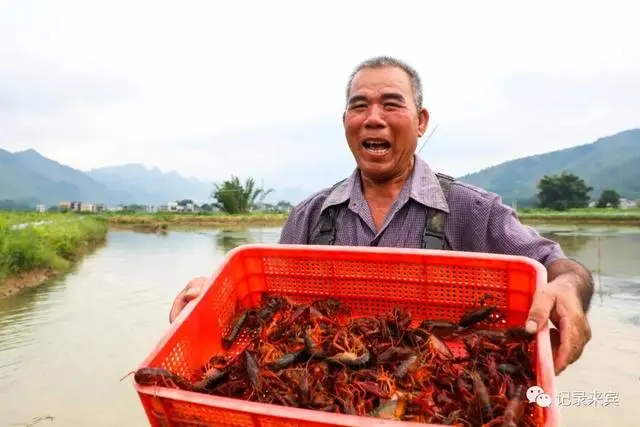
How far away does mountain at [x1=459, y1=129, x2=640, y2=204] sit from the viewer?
153 meters

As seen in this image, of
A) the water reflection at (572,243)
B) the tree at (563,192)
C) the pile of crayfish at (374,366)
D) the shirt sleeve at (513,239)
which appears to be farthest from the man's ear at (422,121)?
the tree at (563,192)

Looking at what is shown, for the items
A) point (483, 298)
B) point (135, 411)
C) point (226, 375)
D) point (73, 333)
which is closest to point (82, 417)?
point (135, 411)

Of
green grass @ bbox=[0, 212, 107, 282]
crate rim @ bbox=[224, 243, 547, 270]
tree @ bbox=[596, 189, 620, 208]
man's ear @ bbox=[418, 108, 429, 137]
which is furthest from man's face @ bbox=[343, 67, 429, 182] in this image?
tree @ bbox=[596, 189, 620, 208]

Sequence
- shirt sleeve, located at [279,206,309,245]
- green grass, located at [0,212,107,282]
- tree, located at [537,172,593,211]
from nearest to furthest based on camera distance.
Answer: shirt sleeve, located at [279,206,309,245] → green grass, located at [0,212,107,282] → tree, located at [537,172,593,211]

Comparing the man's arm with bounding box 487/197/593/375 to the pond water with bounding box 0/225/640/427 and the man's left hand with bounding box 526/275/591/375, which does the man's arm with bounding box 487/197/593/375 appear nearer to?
the man's left hand with bounding box 526/275/591/375

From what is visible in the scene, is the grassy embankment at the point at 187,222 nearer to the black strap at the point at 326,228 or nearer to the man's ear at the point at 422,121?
the black strap at the point at 326,228

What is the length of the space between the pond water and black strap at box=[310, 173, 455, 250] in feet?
4.33

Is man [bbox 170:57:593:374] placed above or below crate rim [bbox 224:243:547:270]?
above

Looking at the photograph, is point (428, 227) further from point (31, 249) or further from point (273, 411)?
point (31, 249)

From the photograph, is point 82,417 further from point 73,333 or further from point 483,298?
point 483,298

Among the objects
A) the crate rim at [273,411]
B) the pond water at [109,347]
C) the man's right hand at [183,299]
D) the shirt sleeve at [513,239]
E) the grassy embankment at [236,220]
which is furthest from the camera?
the grassy embankment at [236,220]

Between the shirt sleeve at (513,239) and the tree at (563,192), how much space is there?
61291mm

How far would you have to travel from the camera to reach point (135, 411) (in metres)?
6.20

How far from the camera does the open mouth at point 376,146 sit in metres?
2.86
